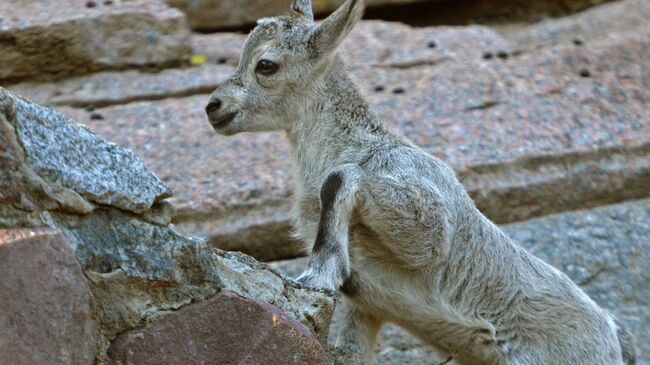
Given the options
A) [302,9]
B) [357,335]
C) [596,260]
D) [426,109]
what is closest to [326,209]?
[357,335]

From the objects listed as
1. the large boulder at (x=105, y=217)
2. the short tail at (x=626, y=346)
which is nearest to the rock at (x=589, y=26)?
the short tail at (x=626, y=346)

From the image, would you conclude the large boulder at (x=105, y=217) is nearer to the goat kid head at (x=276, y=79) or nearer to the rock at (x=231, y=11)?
the goat kid head at (x=276, y=79)

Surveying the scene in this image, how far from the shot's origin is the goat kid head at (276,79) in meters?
7.45

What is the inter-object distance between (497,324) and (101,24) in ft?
18.6

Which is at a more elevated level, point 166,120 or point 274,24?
point 274,24

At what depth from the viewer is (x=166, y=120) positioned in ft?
35.4

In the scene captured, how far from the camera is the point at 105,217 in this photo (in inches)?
211

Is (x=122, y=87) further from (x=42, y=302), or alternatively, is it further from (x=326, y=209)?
(x=42, y=302)

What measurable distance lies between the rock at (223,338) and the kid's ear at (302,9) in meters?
3.03

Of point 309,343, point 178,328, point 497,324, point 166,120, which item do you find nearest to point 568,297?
point 497,324

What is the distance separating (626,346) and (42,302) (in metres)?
4.12

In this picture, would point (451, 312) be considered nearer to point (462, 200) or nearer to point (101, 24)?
point (462, 200)

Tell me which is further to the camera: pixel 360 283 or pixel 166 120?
pixel 166 120

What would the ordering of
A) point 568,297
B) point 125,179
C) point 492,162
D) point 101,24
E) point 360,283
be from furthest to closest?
point 101,24 < point 492,162 < point 568,297 < point 360,283 < point 125,179
